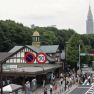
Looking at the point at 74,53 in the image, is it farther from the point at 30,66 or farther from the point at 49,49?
the point at 30,66

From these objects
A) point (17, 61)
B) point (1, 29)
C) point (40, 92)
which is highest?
point (1, 29)

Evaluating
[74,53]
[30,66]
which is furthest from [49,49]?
[30,66]

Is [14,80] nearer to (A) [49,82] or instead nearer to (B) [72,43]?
(A) [49,82]

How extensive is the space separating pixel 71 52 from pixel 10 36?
28362 mm

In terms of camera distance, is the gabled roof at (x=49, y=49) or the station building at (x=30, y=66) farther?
the gabled roof at (x=49, y=49)

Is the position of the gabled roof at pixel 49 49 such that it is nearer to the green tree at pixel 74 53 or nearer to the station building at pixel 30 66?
the station building at pixel 30 66

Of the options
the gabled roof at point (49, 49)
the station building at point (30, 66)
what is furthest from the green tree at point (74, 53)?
the gabled roof at point (49, 49)

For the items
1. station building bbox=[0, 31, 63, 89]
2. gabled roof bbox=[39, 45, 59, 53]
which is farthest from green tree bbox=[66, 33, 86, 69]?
gabled roof bbox=[39, 45, 59, 53]

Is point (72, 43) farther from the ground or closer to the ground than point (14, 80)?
farther from the ground

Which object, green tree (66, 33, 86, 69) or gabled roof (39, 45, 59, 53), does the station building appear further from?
green tree (66, 33, 86, 69)

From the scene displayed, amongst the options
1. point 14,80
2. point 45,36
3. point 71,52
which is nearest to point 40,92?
point 14,80

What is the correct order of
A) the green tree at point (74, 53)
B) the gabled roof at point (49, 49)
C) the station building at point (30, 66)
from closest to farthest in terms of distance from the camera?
the station building at point (30, 66), the gabled roof at point (49, 49), the green tree at point (74, 53)

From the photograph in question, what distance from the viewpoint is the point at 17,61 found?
4897cm

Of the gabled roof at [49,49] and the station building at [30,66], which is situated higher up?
the gabled roof at [49,49]
